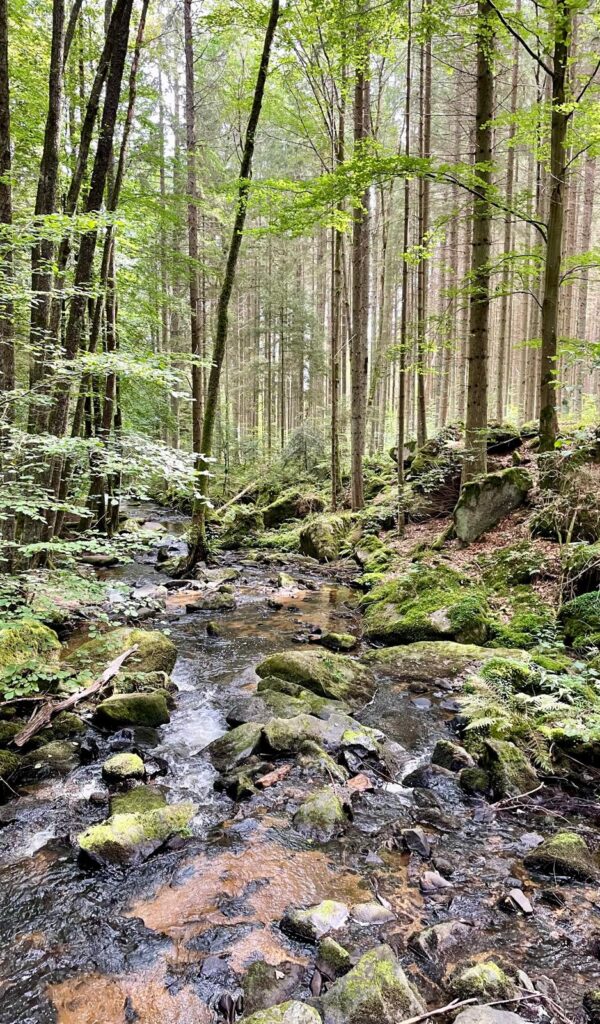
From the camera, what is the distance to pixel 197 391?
603 inches

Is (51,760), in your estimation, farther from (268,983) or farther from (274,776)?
(268,983)

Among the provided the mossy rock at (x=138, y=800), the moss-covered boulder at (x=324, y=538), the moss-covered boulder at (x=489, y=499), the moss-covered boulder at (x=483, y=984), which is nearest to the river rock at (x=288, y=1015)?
the moss-covered boulder at (x=483, y=984)

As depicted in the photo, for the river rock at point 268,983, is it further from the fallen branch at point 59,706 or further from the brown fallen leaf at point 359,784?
the fallen branch at point 59,706

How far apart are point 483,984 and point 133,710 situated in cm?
433

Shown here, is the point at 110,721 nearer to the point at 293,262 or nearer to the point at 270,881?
the point at 270,881

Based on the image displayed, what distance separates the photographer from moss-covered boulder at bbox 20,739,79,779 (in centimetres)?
493

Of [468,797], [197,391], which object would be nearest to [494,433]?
[197,391]

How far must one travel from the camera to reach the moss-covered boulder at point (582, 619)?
20.0ft

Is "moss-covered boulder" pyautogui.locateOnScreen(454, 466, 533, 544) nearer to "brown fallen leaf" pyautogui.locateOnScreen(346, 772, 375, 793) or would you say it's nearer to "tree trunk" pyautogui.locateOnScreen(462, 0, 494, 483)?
"tree trunk" pyautogui.locateOnScreen(462, 0, 494, 483)

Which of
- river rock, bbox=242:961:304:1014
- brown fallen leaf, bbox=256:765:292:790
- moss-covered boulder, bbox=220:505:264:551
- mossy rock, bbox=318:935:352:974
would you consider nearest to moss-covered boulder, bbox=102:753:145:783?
brown fallen leaf, bbox=256:765:292:790

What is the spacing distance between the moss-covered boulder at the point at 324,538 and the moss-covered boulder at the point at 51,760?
9658 mm

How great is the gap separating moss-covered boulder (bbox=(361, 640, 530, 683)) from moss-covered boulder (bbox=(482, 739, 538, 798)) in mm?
1737

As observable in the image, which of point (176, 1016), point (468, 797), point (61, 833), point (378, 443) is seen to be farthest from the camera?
point (378, 443)

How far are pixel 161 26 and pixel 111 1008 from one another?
20.8 m
